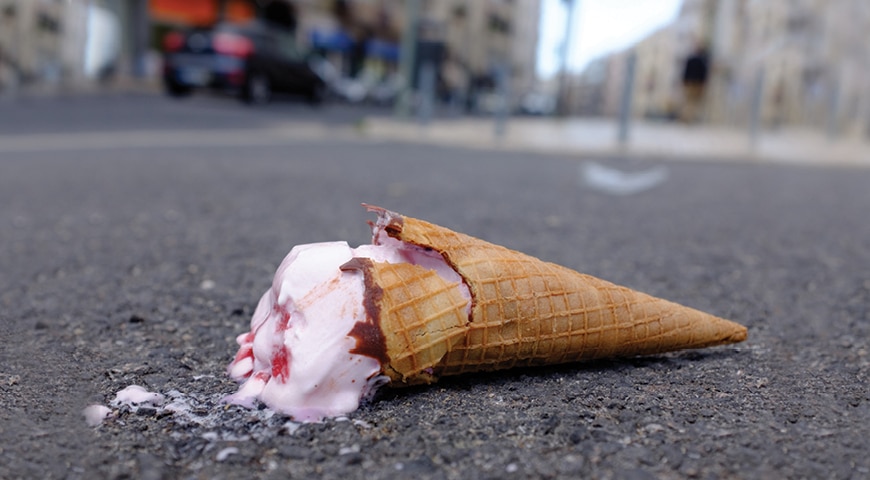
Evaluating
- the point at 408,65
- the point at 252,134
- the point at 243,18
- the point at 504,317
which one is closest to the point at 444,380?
the point at 504,317

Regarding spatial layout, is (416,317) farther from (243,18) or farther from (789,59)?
(789,59)

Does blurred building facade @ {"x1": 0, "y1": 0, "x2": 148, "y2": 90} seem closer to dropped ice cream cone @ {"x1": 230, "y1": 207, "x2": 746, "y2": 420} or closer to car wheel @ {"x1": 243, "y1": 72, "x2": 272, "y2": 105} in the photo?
car wheel @ {"x1": 243, "y1": 72, "x2": 272, "y2": 105}

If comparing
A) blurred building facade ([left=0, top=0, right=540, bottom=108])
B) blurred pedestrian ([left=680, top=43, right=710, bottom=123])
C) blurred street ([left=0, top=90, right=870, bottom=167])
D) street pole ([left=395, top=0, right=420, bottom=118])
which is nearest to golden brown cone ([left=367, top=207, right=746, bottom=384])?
blurred street ([left=0, top=90, right=870, bottom=167])

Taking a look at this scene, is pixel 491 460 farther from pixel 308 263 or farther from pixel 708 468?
pixel 308 263

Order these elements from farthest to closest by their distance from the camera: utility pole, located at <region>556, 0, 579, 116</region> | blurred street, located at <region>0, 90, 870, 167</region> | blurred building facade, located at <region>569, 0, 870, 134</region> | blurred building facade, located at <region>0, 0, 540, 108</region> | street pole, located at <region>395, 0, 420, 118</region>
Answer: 1. blurred building facade, located at <region>569, 0, 870, 134</region>
2. utility pole, located at <region>556, 0, 579, 116</region>
3. blurred building facade, located at <region>0, 0, 540, 108</region>
4. street pole, located at <region>395, 0, 420, 118</region>
5. blurred street, located at <region>0, 90, 870, 167</region>

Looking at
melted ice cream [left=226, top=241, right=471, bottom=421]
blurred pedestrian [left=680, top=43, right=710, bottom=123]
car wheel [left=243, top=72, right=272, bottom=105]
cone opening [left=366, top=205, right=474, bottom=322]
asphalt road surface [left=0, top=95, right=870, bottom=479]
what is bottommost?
asphalt road surface [left=0, top=95, right=870, bottom=479]

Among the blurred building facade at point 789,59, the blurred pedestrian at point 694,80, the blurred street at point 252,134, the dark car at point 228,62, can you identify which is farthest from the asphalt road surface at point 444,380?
the blurred building facade at point 789,59

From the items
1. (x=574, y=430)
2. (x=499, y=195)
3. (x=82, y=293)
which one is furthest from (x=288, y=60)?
(x=574, y=430)
